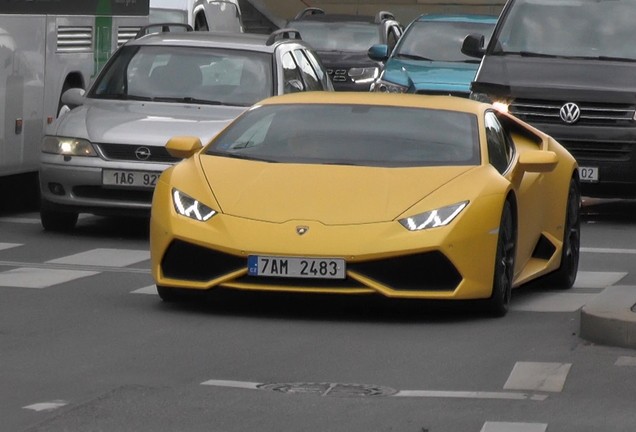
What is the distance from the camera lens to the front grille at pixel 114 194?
14242mm

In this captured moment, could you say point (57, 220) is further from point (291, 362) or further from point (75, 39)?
point (291, 362)

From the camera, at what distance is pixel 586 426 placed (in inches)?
262

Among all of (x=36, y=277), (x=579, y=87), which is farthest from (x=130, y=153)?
(x=579, y=87)

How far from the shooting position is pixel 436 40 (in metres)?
24.5

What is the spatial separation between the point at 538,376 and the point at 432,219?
5.95 feet

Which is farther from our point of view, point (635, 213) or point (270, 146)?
point (635, 213)

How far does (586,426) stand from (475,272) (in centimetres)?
302

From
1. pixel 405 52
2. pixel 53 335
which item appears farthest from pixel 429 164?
pixel 405 52

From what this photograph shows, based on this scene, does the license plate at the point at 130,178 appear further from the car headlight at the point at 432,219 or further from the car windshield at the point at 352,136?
the car headlight at the point at 432,219

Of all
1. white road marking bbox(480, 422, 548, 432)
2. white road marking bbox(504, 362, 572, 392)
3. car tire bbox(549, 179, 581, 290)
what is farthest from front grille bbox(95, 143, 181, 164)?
white road marking bbox(480, 422, 548, 432)

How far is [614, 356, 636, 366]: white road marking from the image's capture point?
27.0 feet

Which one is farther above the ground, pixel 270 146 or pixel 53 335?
pixel 270 146

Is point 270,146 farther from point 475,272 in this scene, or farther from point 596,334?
point 596,334

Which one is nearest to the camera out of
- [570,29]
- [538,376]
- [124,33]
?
[538,376]
